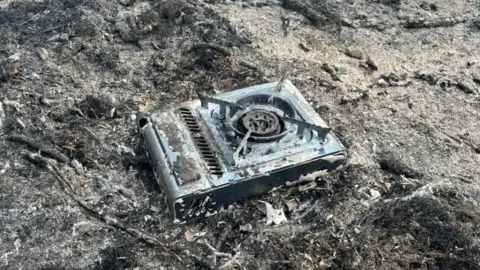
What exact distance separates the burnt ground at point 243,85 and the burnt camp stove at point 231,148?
0.22m

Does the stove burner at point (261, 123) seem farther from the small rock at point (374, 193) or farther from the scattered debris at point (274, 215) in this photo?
the small rock at point (374, 193)

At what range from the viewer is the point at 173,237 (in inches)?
142

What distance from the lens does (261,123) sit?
3871 mm

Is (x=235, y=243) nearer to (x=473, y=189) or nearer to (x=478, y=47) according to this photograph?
(x=473, y=189)

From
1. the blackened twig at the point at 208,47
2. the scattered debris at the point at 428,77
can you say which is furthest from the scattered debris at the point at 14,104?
the scattered debris at the point at 428,77

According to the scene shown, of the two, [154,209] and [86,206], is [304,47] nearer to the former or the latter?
[154,209]

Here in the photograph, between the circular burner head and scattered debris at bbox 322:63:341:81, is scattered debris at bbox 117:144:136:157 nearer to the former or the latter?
the circular burner head

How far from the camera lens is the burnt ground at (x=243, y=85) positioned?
11.6 feet

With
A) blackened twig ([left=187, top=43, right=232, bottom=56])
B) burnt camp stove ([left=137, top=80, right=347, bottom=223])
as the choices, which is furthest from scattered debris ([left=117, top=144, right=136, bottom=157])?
blackened twig ([left=187, top=43, right=232, bottom=56])

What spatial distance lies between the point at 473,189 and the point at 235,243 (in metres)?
1.99

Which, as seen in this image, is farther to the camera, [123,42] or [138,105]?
[123,42]

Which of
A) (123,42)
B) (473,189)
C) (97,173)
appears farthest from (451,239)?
(123,42)

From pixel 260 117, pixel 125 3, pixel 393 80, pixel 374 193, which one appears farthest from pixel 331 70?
pixel 125 3

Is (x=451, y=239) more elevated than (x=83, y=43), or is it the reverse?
(x=83, y=43)
